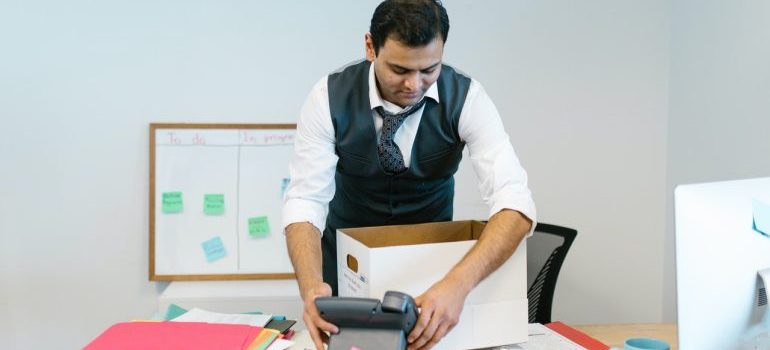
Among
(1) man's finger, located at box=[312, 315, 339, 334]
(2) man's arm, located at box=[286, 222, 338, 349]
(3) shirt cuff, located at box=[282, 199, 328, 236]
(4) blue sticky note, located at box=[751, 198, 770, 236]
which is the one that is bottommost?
(1) man's finger, located at box=[312, 315, 339, 334]

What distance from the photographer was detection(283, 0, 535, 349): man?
4.21 ft

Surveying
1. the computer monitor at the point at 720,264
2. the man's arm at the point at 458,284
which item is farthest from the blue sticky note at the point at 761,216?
the man's arm at the point at 458,284

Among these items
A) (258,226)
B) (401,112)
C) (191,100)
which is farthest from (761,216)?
(191,100)

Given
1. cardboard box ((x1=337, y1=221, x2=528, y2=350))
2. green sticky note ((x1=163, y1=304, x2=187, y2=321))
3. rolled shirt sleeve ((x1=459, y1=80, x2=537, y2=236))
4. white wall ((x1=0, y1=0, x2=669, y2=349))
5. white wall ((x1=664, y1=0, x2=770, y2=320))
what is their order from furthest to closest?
white wall ((x1=0, y1=0, x2=669, y2=349)), white wall ((x1=664, y1=0, x2=770, y2=320)), green sticky note ((x1=163, y1=304, x2=187, y2=321)), rolled shirt sleeve ((x1=459, y1=80, x2=537, y2=236)), cardboard box ((x1=337, y1=221, x2=528, y2=350))

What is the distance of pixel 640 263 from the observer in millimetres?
2914

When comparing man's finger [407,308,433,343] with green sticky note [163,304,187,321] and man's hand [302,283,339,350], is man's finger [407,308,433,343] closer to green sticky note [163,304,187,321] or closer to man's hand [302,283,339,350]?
man's hand [302,283,339,350]

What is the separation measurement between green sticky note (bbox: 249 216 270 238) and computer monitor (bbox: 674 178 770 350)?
2.04 meters

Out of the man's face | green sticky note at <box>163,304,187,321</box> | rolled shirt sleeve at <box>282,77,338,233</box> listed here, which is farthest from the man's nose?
green sticky note at <box>163,304,187,321</box>

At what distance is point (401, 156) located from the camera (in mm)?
1630

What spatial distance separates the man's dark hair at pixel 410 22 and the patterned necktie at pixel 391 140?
21cm

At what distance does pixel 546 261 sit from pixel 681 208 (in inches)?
45.0

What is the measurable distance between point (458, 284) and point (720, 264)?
16.8 inches

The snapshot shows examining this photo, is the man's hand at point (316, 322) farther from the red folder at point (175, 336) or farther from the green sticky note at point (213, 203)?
the green sticky note at point (213, 203)

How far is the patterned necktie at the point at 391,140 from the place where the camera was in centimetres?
158
